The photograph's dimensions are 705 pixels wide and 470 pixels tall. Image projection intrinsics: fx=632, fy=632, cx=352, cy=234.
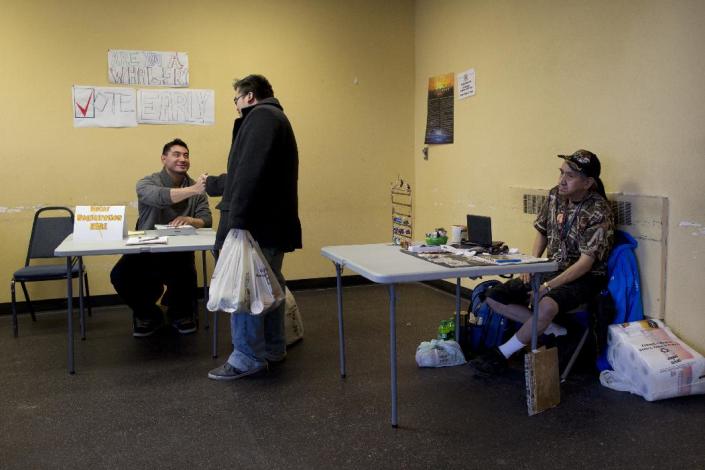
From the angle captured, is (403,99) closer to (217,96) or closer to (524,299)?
(217,96)

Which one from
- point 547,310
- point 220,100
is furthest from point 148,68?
point 547,310

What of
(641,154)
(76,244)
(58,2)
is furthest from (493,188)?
(58,2)

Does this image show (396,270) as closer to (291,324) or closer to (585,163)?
(585,163)

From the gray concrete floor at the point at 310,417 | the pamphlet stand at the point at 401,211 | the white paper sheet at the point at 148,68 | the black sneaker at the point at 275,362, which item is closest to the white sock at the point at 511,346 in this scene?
the gray concrete floor at the point at 310,417

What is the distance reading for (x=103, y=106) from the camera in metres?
4.59

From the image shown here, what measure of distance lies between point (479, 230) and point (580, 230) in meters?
0.51

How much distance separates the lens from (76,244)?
3264 millimetres

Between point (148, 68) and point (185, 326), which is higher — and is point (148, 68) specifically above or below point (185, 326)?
above

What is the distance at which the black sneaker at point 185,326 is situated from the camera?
156 inches

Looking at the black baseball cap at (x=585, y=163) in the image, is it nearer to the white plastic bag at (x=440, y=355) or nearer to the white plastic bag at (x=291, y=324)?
the white plastic bag at (x=440, y=355)

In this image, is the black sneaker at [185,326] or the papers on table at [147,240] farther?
the black sneaker at [185,326]

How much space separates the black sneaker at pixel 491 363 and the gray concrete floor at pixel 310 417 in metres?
0.07

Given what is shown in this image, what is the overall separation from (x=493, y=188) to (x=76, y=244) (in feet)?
8.83

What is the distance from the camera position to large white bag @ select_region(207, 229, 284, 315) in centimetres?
282
